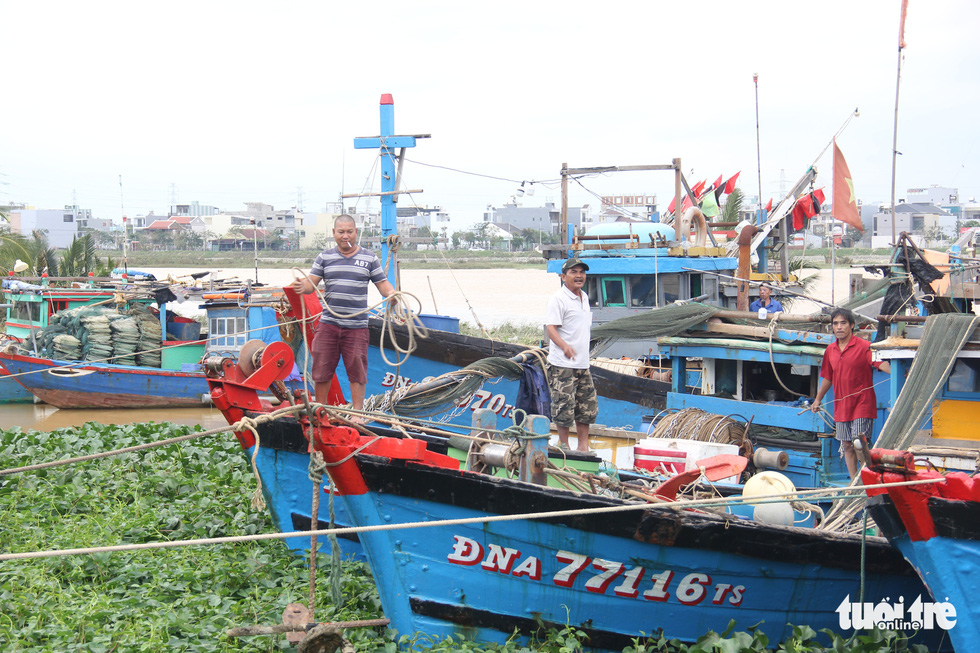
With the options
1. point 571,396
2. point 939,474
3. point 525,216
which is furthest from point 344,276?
point 525,216

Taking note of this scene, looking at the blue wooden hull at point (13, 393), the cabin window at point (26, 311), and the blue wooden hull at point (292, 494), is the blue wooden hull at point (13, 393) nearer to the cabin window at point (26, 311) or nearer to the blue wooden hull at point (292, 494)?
the cabin window at point (26, 311)

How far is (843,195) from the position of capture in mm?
12602

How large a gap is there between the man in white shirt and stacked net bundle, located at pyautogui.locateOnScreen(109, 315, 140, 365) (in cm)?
1169

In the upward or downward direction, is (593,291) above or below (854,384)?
above

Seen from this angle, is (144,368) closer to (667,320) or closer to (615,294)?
(615,294)

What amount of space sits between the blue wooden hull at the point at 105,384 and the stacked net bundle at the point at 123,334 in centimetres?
38

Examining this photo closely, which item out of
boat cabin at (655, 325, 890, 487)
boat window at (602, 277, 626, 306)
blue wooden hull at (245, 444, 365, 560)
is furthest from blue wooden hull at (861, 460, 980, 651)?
boat window at (602, 277, 626, 306)

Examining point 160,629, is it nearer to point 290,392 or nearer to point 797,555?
point 290,392

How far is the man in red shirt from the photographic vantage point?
22.6 ft

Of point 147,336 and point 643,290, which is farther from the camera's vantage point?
point 147,336

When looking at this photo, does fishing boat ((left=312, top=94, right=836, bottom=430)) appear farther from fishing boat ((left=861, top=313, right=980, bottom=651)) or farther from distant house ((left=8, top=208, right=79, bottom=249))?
distant house ((left=8, top=208, right=79, bottom=249))

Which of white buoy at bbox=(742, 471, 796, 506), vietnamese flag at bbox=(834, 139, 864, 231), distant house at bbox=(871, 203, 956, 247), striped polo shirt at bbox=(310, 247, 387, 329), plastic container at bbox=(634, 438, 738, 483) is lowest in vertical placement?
plastic container at bbox=(634, 438, 738, 483)

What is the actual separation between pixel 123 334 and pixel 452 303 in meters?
32.4

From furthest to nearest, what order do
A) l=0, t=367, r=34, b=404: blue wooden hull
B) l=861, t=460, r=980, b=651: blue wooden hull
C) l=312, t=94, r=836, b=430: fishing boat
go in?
l=0, t=367, r=34, b=404: blue wooden hull < l=312, t=94, r=836, b=430: fishing boat < l=861, t=460, r=980, b=651: blue wooden hull
